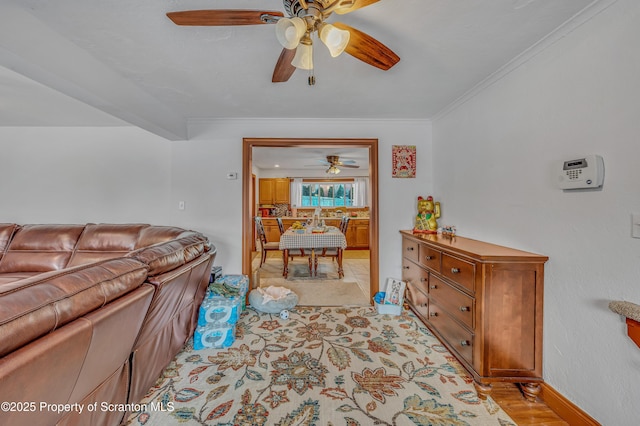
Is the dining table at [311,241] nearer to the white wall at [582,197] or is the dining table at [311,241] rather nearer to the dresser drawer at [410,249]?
the dresser drawer at [410,249]

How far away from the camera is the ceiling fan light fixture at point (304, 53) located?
1299mm

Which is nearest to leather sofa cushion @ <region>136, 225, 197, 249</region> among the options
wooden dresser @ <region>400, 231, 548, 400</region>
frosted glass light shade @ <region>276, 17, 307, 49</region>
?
frosted glass light shade @ <region>276, 17, 307, 49</region>

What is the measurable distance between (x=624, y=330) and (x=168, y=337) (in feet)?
8.75

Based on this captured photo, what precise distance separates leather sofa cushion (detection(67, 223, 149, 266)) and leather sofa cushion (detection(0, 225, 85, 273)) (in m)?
0.09

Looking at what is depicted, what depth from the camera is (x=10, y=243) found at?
2.60 meters

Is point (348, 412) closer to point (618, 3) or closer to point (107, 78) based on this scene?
point (618, 3)

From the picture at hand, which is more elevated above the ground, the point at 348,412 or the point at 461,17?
the point at 461,17

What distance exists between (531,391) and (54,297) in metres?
2.55

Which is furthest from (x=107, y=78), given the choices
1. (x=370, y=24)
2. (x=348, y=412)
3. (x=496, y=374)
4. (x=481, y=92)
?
(x=496, y=374)

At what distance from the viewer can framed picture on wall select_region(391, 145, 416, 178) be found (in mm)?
3189

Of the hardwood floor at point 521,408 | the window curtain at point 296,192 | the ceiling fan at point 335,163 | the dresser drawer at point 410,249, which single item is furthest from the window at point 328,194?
the hardwood floor at point 521,408

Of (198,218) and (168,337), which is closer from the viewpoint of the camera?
(168,337)

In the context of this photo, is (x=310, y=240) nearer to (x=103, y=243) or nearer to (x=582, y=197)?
(x=103, y=243)

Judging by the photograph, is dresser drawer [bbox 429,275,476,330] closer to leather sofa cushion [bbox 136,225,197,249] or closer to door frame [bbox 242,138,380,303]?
door frame [bbox 242,138,380,303]
